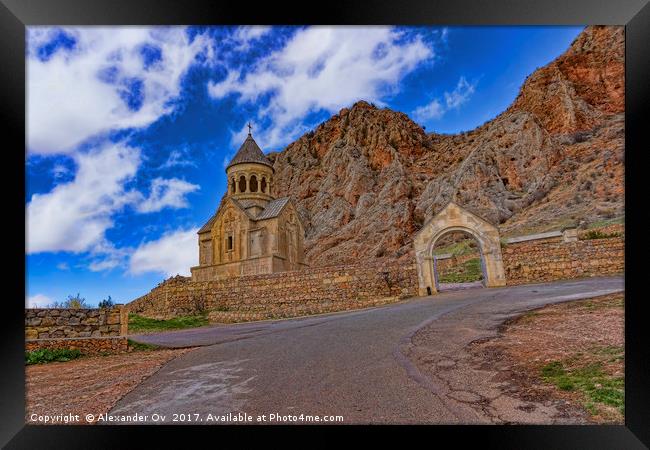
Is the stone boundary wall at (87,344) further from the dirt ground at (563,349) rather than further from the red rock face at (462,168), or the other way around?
the red rock face at (462,168)

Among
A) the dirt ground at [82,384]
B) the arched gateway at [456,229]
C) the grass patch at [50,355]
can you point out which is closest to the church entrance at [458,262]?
the arched gateway at [456,229]

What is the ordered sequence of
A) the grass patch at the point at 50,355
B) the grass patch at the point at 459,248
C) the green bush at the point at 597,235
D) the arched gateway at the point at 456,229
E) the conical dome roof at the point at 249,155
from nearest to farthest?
the grass patch at the point at 50,355 < the green bush at the point at 597,235 < the arched gateway at the point at 456,229 < the grass patch at the point at 459,248 < the conical dome roof at the point at 249,155

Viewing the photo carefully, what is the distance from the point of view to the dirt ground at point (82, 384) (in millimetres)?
3883

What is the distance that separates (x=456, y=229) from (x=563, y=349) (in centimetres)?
654

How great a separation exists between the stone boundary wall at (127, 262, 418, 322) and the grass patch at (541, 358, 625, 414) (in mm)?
6074

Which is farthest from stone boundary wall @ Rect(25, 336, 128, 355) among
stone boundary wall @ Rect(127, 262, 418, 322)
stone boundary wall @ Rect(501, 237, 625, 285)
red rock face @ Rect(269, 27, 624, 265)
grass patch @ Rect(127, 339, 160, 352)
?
red rock face @ Rect(269, 27, 624, 265)

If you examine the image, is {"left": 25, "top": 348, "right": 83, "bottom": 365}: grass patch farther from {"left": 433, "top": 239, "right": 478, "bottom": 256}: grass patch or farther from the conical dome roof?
the conical dome roof

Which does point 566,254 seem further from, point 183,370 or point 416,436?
point 183,370

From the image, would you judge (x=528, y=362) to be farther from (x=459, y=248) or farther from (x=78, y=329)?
(x=459, y=248)

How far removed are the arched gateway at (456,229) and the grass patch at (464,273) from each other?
3896 mm

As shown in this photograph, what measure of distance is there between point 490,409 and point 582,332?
1.64m

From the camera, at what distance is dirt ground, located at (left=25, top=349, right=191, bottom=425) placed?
12.7 feet

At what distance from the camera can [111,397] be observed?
3855 mm
